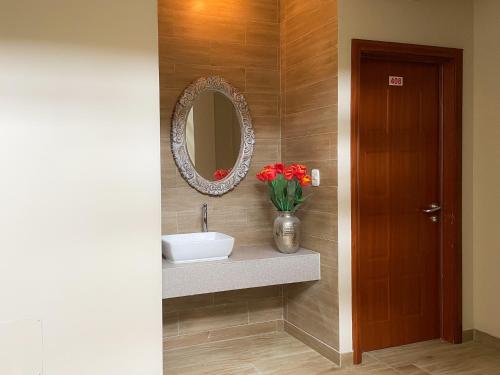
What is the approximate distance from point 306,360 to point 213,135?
1.74 metres

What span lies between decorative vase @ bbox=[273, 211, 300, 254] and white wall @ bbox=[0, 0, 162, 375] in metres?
0.97

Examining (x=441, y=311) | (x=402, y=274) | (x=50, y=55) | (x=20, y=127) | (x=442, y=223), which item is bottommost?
(x=441, y=311)

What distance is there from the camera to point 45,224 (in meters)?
2.69

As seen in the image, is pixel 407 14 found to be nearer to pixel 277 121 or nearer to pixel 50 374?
pixel 277 121

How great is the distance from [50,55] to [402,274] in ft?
9.07

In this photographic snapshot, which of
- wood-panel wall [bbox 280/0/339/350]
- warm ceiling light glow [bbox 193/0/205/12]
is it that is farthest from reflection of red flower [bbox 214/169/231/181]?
warm ceiling light glow [bbox 193/0/205/12]

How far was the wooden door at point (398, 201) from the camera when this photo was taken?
362 cm

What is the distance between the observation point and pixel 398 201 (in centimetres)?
372

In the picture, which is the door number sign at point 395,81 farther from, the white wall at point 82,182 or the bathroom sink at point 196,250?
the white wall at point 82,182

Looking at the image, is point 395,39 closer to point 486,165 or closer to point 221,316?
point 486,165

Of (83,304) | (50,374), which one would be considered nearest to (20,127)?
(83,304)

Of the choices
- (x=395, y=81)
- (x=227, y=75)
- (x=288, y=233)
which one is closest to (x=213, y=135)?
(x=227, y=75)

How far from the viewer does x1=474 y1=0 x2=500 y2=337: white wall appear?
365 centimetres

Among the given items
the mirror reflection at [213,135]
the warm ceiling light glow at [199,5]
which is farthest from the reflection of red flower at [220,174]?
the warm ceiling light glow at [199,5]
